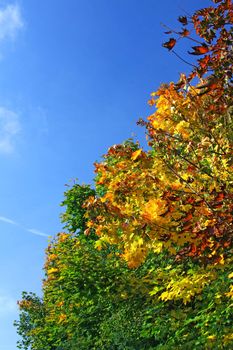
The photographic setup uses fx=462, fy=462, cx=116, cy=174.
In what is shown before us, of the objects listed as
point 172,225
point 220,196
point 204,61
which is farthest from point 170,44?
point 172,225

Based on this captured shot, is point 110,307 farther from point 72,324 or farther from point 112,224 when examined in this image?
point 112,224

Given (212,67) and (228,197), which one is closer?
(212,67)

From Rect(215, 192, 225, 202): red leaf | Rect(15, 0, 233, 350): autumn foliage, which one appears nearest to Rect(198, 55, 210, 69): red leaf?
Rect(15, 0, 233, 350): autumn foliage

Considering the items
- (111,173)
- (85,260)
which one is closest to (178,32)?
(111,173)

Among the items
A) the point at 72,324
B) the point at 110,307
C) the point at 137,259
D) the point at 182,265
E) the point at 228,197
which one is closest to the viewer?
the point at 228,197

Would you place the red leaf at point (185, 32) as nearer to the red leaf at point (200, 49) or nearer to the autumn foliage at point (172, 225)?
the autumn foliage at point (172, 225)

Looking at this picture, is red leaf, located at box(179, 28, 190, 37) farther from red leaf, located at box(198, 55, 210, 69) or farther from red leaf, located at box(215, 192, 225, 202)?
red leaf, located at box(215, 192, 225, 202)

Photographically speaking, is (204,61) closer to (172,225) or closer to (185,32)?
(185,32)

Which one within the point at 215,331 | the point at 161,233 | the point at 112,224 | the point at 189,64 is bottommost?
the point at 215,331

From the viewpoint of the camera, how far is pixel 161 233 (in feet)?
26.6

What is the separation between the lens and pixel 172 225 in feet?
27.5

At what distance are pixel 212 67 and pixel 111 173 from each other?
5783 mm

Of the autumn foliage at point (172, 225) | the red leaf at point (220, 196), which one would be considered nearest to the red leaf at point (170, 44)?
A: the autumn foliage at point (172, 225)

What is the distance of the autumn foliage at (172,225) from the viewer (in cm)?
633
